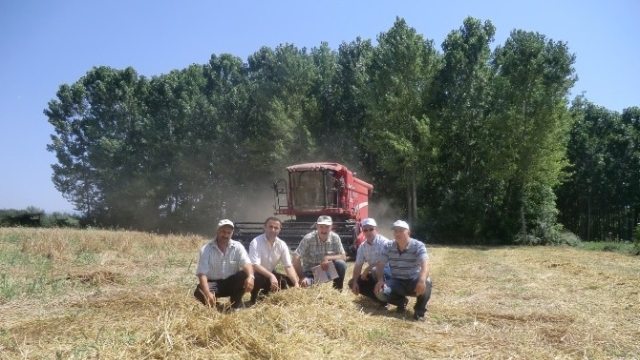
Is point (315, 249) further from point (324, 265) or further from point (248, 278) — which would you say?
point (248, 278)

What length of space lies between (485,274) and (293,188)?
7043 mm

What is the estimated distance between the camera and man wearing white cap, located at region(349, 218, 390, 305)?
7.09 m

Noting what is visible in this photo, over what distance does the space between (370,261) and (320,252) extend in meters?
0.77

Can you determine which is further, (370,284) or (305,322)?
(370,284)

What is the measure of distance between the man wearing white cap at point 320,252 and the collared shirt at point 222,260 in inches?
39.7

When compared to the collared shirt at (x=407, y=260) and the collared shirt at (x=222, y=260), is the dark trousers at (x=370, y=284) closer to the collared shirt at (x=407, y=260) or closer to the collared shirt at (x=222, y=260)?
the collared shirt at (x=407, y=260)

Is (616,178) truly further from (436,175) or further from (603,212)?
(436,175)

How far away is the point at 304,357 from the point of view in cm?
417

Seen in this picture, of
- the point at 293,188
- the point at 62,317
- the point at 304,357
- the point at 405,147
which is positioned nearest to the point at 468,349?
the point at 304,357

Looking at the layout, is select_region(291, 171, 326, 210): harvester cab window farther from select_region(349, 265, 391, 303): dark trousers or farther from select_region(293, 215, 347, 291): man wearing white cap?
select_region(349, 265, 391, 303): dark trousers

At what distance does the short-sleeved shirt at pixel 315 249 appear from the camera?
7.42 meters

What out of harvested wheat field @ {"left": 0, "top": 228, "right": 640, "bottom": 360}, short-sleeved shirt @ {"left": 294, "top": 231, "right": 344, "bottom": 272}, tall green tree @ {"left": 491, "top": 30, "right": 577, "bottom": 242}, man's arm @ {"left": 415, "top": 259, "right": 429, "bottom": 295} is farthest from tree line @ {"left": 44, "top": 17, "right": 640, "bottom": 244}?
man's arm @ {"left": 415, "top": 259, "right": 429, "bottom": 295}

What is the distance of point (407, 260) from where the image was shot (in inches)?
267

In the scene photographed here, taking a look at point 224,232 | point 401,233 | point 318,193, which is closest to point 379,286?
point 401,233
